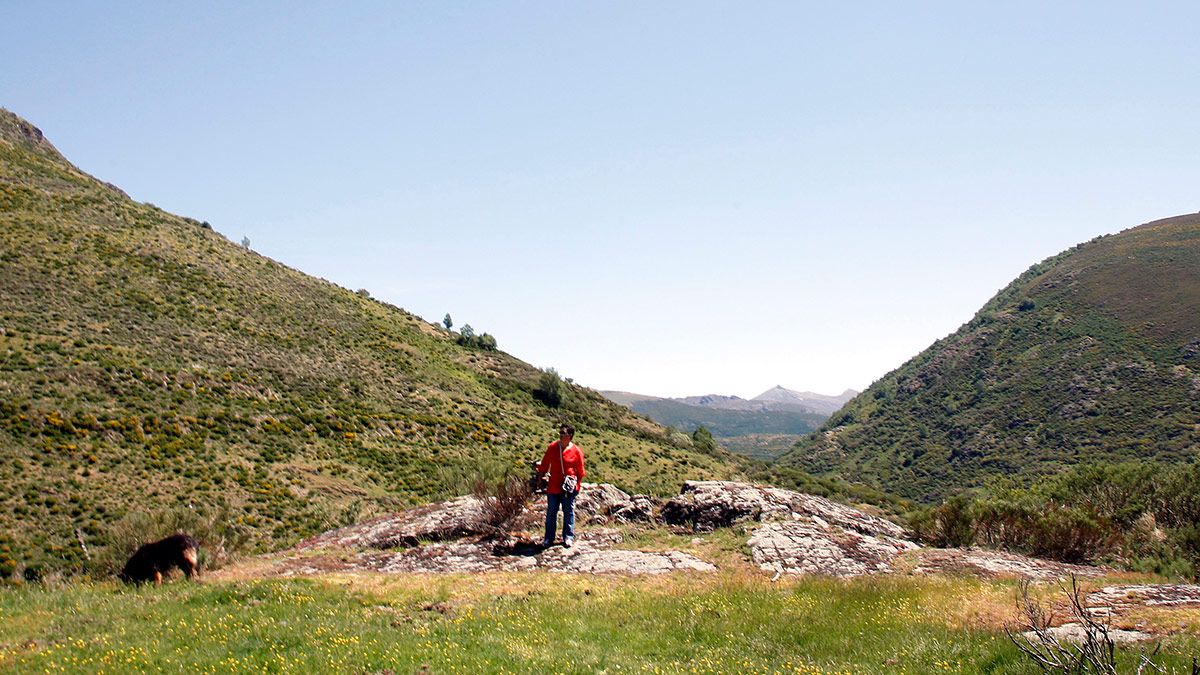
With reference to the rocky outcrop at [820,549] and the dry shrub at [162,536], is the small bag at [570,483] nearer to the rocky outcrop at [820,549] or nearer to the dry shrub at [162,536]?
the rocky outcrop at [820,549]

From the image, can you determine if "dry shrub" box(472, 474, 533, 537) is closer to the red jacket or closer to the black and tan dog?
the red jacket

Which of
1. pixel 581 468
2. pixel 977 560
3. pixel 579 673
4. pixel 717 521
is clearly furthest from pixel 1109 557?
pixel 579 673

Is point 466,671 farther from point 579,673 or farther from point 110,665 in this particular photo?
point 110,665

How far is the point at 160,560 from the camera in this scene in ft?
43.6

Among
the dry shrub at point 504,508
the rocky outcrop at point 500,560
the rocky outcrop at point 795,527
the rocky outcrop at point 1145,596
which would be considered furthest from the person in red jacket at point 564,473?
the rocky outcrop at point 1145,596

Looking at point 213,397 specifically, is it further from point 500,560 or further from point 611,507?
point 500,560

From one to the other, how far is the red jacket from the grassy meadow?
261 centimetres

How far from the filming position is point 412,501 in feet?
112

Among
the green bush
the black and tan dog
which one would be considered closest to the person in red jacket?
the black and tan dog

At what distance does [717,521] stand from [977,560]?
6.10m

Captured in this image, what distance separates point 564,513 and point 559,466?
1.24 metres

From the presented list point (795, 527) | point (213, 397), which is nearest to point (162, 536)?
point (795, 527)

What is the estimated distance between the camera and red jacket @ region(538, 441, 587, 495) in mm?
14586

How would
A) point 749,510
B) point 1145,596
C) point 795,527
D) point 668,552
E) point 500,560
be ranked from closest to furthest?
1. point 1145,596
2. point 500,560
3. point 668,552
4. point 795,527
5. point 749,510
